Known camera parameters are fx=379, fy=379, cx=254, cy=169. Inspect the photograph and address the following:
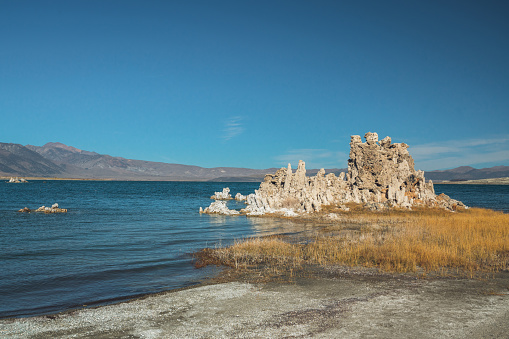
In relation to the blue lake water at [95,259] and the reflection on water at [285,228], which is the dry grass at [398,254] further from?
the reflection on water at [285,228]

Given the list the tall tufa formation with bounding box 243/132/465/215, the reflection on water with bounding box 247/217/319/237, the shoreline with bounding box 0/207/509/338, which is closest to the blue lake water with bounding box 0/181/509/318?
the reflection on water with bounding box 247/217/319/237

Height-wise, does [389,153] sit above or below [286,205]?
above

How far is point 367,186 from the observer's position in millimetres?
48344

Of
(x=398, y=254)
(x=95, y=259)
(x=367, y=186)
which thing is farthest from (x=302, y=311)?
(x=367, y=186)

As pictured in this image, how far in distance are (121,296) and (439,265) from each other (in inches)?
524

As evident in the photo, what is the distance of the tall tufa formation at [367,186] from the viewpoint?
44.9 m

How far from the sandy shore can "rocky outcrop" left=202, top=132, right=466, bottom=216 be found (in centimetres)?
2913

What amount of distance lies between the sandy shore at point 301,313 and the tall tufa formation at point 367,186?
29398 millimetres

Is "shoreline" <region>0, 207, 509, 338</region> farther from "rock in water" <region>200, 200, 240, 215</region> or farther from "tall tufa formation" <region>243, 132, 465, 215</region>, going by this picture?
"rock in water" <region>200, 200, 240, 215</region>

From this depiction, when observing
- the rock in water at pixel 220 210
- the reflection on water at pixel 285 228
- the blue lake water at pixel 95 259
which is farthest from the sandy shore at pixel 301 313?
the rock in water at pixel 220 210

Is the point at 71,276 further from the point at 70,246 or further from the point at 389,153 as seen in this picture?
the point at 389,153

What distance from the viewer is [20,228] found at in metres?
A: 32.2

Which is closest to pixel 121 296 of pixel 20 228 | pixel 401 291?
pixel 401 291

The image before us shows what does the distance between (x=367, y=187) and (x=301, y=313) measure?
3981cm
